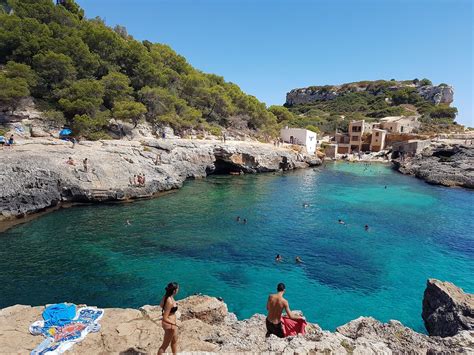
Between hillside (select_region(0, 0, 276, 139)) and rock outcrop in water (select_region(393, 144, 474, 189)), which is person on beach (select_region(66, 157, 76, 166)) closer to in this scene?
hillside (select_region(0, 0, 276, 139))

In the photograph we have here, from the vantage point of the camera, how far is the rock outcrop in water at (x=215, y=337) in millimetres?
6414

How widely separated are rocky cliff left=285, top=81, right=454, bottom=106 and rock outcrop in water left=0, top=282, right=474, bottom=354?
12354 centimetres

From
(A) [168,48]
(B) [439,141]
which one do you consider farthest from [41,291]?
(B) [439,141]

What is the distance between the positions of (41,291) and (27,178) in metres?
12.6

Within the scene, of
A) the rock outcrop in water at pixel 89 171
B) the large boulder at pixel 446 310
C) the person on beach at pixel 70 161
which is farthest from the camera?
the person on beach at pixel 70 161

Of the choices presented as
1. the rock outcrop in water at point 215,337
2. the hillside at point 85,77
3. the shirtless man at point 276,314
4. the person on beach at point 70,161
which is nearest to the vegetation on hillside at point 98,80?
the hillside at point 85,77

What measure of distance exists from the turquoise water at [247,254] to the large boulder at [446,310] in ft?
5.17

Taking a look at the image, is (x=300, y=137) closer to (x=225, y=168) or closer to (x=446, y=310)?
(x=225, y=168)

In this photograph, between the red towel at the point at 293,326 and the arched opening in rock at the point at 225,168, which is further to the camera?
the arched opening in rock at the point at 225,168

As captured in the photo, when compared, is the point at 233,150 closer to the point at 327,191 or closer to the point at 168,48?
the point at 327,191

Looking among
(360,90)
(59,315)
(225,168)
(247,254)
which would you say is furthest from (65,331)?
(360,90)

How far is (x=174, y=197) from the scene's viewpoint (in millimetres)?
28641

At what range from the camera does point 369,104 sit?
11850cm

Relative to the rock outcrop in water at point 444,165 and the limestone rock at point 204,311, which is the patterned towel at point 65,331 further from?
the rock outcrop in water at point 444,165
